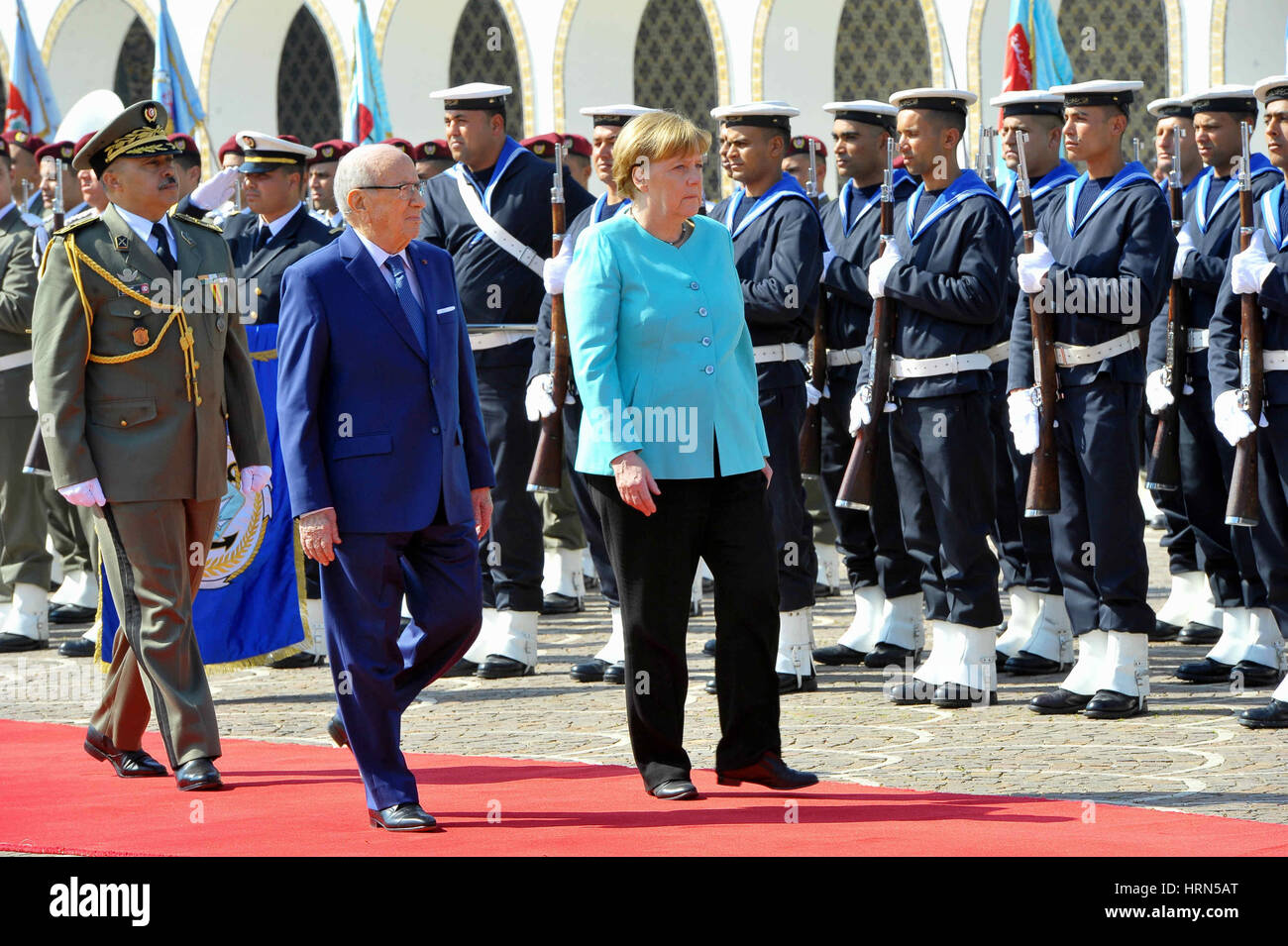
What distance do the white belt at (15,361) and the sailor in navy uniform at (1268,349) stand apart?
5386 millimetres

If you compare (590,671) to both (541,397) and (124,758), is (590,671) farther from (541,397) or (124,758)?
(124,758)

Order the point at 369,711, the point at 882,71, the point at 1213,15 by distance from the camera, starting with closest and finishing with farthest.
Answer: the point at 369,711 → the point at 1213,15 → the point at 882,71

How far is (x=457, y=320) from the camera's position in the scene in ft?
18.2

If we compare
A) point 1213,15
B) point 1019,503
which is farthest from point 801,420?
point 1213,15

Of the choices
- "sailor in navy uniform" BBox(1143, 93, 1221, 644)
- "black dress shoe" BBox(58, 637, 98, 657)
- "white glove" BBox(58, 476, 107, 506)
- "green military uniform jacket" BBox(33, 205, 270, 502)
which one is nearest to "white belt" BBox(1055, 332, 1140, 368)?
"sailor in navy uniform" BBox(1143, 93, 1221, 644)

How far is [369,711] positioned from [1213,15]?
13091 millimetres

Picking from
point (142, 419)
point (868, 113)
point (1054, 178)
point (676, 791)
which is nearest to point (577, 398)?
point (868, 113)

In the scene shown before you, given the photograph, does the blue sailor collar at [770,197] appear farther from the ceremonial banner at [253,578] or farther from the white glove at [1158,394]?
the ceremonial banner at [253,578]

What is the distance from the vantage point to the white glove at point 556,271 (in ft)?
26.0

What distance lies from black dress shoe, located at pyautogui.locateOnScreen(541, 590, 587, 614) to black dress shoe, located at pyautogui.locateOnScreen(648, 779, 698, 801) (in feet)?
16.2

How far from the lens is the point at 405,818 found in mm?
5168

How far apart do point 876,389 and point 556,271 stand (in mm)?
1384

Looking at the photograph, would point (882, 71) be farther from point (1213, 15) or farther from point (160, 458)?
point (160, 458)

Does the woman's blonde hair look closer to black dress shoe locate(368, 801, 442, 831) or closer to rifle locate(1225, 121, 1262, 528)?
black dress shoe locate(368, 801, 442, 831)
